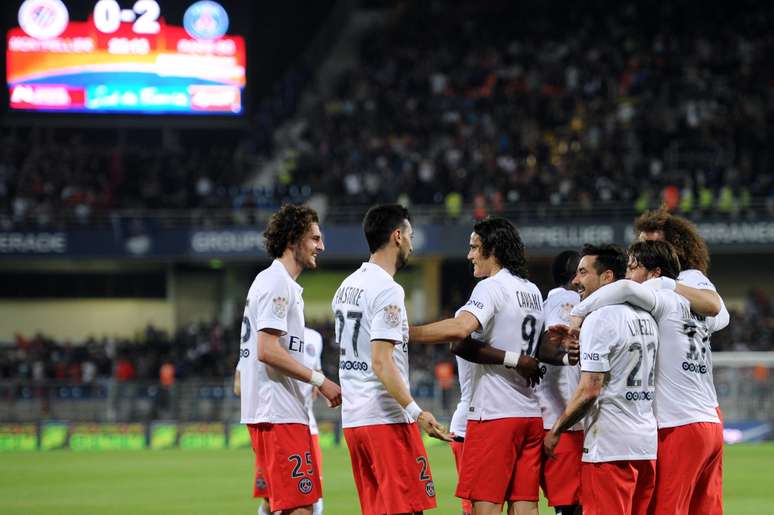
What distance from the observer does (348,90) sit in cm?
3488

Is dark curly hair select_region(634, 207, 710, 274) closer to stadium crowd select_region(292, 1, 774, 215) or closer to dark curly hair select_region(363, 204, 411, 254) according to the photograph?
dark curly hair select_region(363, 204, 411, 254)

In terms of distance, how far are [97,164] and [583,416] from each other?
27.5m

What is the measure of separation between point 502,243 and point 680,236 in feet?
3.50

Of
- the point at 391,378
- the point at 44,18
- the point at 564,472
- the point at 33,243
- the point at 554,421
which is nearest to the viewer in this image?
the point at 391,378

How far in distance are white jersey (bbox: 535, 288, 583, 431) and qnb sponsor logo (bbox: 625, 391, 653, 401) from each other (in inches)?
26.8

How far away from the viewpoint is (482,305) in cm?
640

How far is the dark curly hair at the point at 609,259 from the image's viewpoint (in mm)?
6605

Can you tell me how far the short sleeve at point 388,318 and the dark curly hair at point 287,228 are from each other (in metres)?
0.91

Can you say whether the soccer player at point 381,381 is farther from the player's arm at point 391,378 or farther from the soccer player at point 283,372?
the soccer player at point 283,372

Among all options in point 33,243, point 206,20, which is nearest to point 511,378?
point 206,20

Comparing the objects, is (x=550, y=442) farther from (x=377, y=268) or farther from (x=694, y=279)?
(x=377, y=268)

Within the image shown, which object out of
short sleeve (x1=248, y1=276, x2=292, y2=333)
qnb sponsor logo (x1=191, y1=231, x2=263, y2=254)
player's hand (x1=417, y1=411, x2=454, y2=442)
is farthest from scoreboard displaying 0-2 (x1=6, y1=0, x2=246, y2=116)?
player's hand (x1=417, y1=411, x2=454, y2=442)

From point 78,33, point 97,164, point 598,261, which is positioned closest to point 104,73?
point 78,33

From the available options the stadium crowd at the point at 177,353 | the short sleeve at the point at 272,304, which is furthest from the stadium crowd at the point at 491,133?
the short sleeve at the point at 272,304
